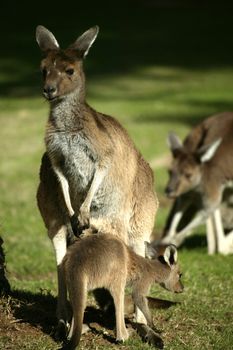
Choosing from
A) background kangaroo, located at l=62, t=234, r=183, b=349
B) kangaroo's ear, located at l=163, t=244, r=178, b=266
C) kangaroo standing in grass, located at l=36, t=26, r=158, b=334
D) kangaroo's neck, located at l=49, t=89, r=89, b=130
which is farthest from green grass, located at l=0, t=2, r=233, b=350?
kangaroo's neck, located at l=49, t=89, r=89, b=130

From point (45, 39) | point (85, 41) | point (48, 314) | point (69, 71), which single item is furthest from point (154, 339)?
point (45, 39)

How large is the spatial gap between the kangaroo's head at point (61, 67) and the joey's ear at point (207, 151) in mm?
3716

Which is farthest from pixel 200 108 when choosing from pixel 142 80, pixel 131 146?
pixel 131 146

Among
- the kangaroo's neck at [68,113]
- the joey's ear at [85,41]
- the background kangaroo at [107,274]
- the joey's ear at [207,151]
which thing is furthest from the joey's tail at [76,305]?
the joey's ear at [207,151]

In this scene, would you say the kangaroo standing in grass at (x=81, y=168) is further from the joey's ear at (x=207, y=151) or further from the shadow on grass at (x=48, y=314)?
the joey's ear at (x=207, y=151)

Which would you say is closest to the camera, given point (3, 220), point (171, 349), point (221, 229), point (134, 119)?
point (171, 349)

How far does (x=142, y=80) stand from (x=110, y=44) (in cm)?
453

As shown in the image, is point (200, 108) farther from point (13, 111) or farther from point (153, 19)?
point (153, 19)

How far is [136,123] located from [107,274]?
1077 cm

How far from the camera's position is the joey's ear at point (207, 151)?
29.2 feet

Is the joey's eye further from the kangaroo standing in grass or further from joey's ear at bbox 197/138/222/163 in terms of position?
joey's ear at bbox 197/138/222/163

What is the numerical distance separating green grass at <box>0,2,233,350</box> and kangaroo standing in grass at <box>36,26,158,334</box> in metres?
0.55

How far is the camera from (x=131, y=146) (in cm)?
559

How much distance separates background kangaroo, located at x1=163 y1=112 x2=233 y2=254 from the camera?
8.97 metres
